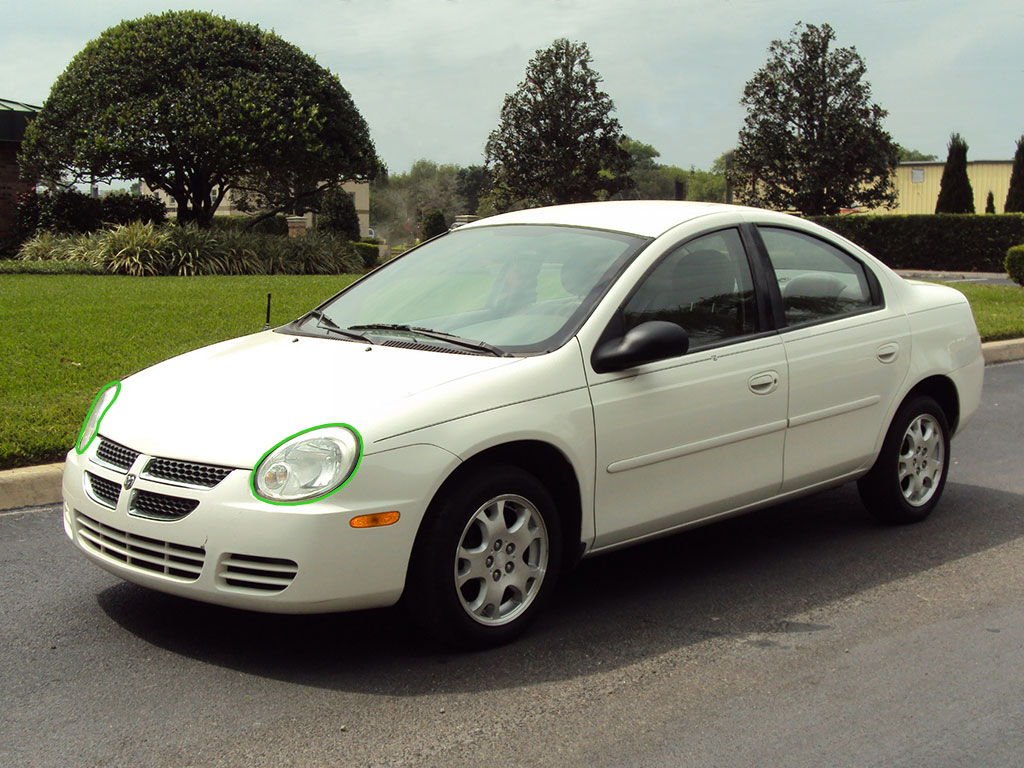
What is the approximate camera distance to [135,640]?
4270 millimetres

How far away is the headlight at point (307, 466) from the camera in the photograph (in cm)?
375

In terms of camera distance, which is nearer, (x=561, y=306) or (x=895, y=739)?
(x=895, y=739)

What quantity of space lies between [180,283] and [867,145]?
2490 centimetres

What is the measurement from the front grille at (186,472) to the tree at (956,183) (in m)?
40.4

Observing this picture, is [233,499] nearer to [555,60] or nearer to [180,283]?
[180,283]

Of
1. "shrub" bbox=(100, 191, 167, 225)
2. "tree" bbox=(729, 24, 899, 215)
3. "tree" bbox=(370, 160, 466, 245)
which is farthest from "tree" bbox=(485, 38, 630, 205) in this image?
"tree" bbox=(370, 160, 466, 245)

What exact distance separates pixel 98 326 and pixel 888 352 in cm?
841

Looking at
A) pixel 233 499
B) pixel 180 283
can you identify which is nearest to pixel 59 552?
pixel 233 499

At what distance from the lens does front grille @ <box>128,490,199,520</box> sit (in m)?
3.84

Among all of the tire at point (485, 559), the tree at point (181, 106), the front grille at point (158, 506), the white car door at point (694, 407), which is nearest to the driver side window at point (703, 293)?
the white car door at point (694, 407)

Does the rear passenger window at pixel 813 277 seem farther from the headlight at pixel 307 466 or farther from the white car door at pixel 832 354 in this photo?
the headlight at pixel 307 466

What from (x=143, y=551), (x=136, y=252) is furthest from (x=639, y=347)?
(x=136, y=252)

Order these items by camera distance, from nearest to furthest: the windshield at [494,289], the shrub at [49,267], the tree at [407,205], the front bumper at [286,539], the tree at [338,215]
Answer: the front bumper at [286,539] → the windshield at [494,289] → the shrub at [49,267] → the tree at [338,215] → the tree at [407,205]

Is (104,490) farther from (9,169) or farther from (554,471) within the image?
(9,169)
